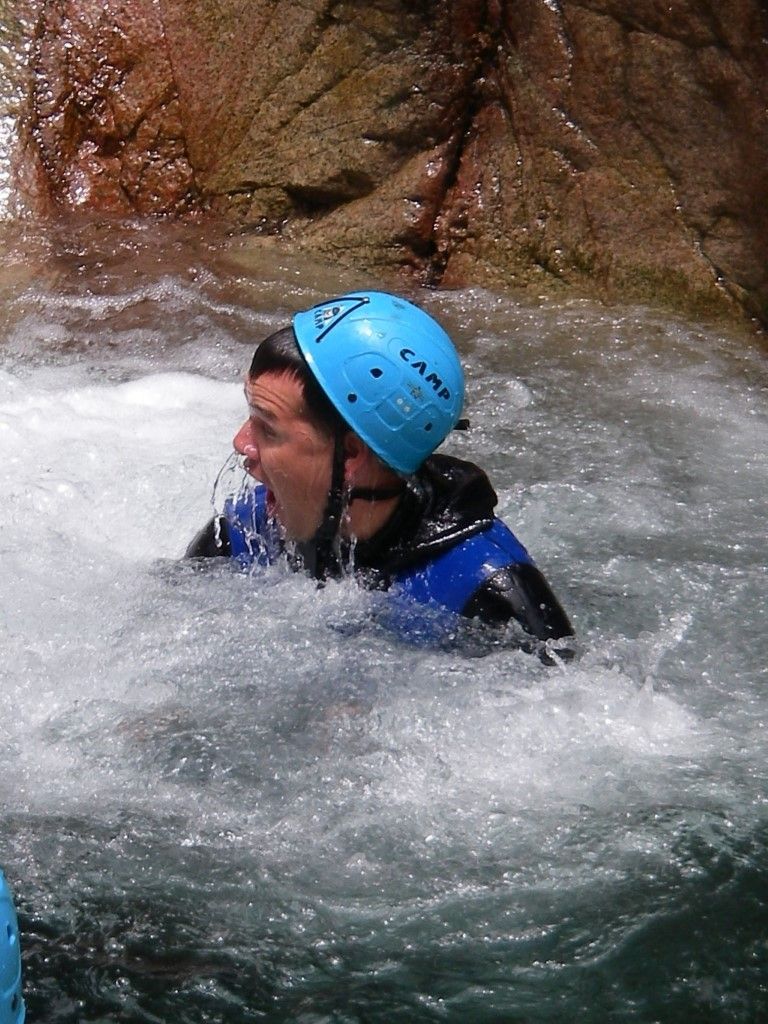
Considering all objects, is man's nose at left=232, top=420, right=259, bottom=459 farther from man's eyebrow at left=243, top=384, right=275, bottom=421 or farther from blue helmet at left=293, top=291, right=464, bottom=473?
blue helmet at left=293, top=291, right=464, bottom=473

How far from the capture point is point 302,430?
312 centimetres

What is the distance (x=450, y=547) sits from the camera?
10.5 feet

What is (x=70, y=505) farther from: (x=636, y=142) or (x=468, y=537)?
(x=636, y=142)

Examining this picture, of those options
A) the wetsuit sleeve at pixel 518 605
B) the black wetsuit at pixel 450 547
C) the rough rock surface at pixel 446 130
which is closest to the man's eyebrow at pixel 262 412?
the black wetsuit at pixel 450 547

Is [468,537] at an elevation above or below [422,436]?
below

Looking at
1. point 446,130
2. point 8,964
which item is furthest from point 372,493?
point 446,130

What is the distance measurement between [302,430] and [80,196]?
4.94 m

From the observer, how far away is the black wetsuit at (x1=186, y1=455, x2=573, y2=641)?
311 centimetres

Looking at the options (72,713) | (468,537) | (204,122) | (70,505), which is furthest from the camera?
(204,122)

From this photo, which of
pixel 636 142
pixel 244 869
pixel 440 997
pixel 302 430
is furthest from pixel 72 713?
pixel 636 142

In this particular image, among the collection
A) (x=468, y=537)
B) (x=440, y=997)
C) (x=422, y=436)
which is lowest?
(x=440, y=997)

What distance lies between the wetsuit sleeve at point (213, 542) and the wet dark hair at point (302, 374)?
0.55 meters

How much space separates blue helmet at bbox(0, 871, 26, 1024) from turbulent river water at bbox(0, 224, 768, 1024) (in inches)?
21.7

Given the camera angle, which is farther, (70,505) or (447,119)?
(447,119)
